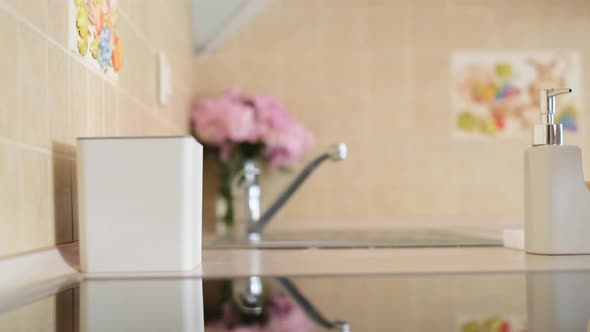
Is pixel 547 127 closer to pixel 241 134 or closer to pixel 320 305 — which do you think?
pixel 320 305

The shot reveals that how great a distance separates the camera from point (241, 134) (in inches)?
83.0

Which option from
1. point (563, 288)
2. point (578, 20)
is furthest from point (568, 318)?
point (578, 20)

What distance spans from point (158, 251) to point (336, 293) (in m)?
0.21

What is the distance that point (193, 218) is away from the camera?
2.48ft

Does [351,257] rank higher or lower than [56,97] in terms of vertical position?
lower

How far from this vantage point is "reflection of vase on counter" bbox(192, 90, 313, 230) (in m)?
2.13

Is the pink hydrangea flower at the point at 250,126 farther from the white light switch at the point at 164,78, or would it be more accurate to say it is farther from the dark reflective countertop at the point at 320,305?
the dark reflective countertop at the point at 320,305

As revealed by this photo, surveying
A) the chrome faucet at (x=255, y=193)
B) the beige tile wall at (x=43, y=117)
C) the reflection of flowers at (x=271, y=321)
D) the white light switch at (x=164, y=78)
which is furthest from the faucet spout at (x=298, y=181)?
the reflection of flowers at (x=271, y=321)

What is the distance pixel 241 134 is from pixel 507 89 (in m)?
0.92

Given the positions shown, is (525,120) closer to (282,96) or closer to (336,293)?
(282,96)

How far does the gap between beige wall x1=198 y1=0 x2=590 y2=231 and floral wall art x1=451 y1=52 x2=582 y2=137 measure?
29mm

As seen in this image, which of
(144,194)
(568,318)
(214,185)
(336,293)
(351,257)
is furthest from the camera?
(214,185)

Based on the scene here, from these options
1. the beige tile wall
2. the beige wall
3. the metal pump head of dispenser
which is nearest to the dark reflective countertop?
the beige tile wall

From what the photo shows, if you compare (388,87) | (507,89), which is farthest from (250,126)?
(507,89)
